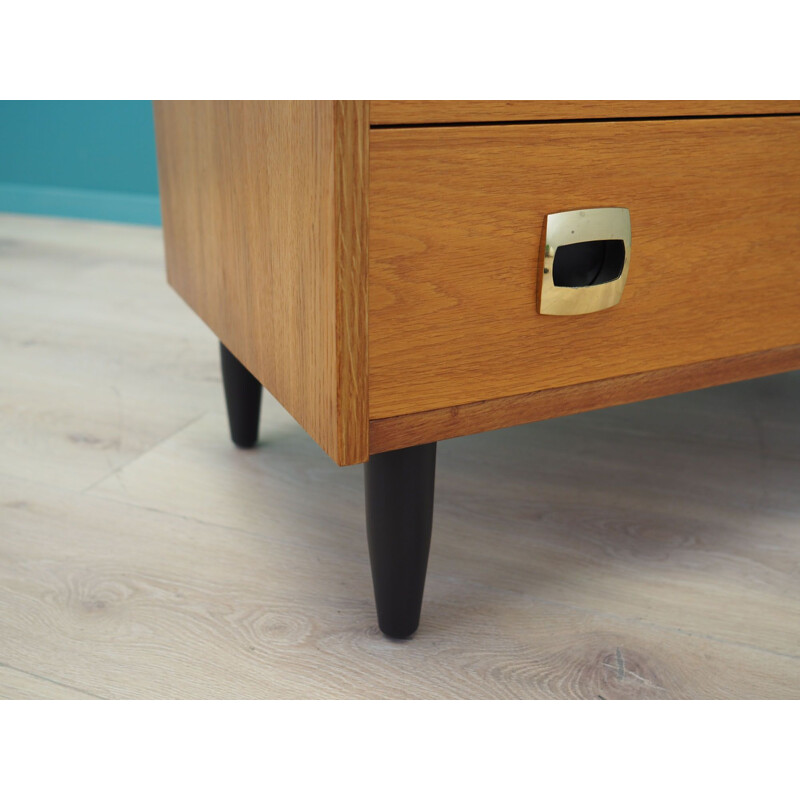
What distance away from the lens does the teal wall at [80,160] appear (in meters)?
2.03

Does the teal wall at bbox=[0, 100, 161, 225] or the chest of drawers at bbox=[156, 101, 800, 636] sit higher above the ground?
the chest of drawers at bbox=[156, 101, 800, 636]

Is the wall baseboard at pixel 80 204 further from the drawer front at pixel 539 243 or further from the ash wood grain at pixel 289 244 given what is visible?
the drawer front at pixel 539 243

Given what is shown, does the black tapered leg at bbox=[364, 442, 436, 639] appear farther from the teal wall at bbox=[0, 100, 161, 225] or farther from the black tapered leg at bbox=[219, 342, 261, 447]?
the teal wall at bbox=[0, 100, 161, 225]

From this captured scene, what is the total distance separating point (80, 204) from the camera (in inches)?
82.4

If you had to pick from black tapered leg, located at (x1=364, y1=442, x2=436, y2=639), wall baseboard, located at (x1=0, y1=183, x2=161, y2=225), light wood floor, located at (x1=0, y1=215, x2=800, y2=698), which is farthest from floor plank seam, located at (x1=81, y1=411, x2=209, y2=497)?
wall baseboard, located at (x1=0, y1=183, x2=161, y2=225)

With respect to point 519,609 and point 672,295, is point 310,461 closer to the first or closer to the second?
point 519,609

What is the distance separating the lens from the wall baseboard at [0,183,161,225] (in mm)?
2035

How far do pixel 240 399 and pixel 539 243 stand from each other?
0.43m

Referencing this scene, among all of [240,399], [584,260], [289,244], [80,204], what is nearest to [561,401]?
[584,260]

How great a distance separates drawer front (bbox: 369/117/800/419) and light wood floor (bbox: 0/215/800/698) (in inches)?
7.2

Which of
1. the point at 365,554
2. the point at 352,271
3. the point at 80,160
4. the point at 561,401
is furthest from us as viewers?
the point at 80,160

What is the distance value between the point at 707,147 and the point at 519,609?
34 centimetres

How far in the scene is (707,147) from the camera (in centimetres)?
53

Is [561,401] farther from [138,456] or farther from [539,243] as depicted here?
[138,456]
